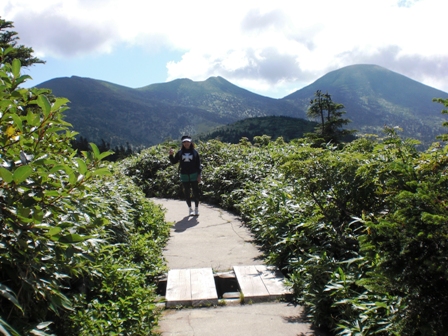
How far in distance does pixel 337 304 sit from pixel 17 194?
2.94 metres

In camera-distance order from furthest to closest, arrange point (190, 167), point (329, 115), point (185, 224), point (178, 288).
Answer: point (329, 115), point (190, 167), point (185, 224), point (178, 288)

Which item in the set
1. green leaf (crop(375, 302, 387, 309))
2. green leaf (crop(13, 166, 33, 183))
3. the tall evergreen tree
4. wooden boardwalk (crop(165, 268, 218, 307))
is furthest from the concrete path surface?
the tall evergreen tree

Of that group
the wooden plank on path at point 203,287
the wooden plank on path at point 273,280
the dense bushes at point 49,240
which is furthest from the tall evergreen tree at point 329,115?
the dense bushes at point 49,240

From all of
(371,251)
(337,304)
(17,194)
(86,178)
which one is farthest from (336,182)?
(17,194)

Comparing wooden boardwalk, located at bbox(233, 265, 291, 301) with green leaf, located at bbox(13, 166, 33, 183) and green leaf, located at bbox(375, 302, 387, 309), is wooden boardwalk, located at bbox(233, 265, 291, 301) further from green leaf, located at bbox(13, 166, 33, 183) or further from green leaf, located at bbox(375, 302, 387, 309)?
green leaf, located at bbox(13, 166, 33, 183)

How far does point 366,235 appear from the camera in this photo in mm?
2844

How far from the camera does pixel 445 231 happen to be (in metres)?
2.32

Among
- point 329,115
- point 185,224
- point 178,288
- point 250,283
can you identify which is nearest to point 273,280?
point 250,283

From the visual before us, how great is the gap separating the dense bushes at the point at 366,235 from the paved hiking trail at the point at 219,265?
269mm

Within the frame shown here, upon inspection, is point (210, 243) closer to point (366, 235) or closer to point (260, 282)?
point (260, 282)

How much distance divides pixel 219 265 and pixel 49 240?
3749 mm

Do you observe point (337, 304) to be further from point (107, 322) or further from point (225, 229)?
point (225, 229)

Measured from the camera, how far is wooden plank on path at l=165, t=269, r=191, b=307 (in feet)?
13.9

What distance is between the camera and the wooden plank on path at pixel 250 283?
4366 millimetres
